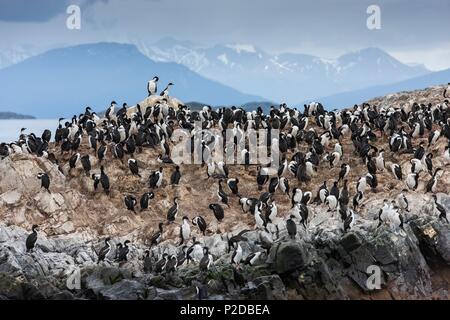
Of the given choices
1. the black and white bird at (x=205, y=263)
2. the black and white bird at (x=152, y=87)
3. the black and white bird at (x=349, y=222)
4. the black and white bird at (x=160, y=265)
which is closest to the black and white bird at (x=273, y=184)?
the black and white bird at (x=349, y=222)

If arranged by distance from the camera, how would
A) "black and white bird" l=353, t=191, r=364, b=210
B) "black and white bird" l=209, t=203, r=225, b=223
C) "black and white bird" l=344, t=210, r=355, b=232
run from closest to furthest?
"black and white bird" l=344, t=210, r=355, b=232 → "black and white bird" l=209, t=203, r=225, b=223 → "black and white bird" l=353, t=191, r=364, b=210

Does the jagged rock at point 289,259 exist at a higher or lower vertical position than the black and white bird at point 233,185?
lower

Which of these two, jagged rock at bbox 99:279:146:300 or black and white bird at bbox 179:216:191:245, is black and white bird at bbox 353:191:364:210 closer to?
black and white bird at bbox 179:216:191:245

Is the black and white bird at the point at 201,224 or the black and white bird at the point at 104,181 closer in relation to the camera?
the black and white bird at the point at 201,224

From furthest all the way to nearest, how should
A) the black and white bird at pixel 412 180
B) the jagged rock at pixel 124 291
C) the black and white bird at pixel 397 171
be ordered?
the black and white bird at pixel 397 171
the black and white bird at pixel 412 180
the jagged rock at pixel 124 291

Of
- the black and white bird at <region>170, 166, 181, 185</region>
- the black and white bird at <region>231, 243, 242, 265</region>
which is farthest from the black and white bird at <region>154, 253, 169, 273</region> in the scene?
the black and white bird at <region>170, 166, 181, 185</region>

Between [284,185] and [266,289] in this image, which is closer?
[266,289]

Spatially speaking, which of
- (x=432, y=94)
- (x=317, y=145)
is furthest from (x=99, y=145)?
(x=432, y=94)

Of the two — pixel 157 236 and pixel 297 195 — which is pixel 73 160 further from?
pixel 297 195

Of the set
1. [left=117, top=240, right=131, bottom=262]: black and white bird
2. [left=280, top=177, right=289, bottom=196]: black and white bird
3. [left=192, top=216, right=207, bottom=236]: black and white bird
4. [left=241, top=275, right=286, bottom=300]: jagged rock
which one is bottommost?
[left=241, top=275, right=286, bottom=300]: jagged rock

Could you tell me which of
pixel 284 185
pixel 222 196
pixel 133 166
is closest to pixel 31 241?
pixel 133 166

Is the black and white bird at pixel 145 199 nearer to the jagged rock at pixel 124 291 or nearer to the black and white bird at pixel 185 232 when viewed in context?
the black and white bird at pixel 185 232

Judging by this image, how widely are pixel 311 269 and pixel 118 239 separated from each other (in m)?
7.65

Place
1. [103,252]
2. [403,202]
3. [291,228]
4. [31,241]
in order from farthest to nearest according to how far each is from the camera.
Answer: [403,202]
[103,252]
[31,241]
[291,228]
